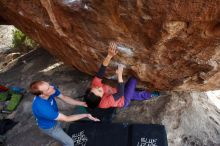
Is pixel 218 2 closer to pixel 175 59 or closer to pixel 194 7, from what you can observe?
pixel 194 7

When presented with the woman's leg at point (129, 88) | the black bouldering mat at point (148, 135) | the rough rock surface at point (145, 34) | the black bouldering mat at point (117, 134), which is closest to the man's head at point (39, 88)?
the rough rock surface at point (145, 34)

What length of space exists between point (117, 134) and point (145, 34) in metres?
1.96

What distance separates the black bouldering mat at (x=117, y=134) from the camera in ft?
17.5

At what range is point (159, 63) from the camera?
4.92m

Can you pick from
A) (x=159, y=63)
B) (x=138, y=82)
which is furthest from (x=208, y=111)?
(x=159, y=63)

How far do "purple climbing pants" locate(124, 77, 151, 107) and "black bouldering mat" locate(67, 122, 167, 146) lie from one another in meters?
0.50

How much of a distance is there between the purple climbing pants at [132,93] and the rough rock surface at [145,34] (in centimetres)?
20

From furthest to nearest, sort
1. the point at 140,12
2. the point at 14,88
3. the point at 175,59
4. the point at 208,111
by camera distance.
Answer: the point at 14,88, the point at 208,111, the point at 175,59, the point at 140,12

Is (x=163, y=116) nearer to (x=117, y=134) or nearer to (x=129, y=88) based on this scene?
(x=129, y=88)

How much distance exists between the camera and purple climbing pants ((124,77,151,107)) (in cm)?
568

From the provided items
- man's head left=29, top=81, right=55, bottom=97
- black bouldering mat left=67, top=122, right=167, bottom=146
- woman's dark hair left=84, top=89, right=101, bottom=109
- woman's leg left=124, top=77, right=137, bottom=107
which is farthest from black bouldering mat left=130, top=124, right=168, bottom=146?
man's head left=29, top=81, right=55, bottom=97

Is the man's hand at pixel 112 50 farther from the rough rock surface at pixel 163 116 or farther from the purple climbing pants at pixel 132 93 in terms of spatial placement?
the rough rock surface at pixel 163 116

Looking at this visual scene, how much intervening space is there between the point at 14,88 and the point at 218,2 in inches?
211

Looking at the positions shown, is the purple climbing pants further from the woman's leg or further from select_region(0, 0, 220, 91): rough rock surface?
select_region(0, 0, 220, 91): rough rock surface
